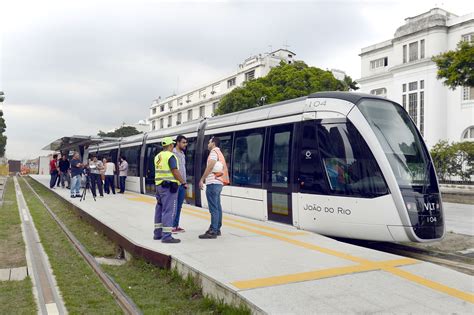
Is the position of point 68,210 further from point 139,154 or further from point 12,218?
point 139,154

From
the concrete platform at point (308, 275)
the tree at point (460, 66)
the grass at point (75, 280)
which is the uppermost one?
the tree at point (460, 66)

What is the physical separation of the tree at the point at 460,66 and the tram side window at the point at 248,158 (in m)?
11.5

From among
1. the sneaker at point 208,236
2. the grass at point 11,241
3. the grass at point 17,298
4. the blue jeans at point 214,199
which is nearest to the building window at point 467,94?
the blue jeans at point 214,199

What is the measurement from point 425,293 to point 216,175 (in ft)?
12.6

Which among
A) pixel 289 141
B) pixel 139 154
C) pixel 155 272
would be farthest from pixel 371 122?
pixel 139 154

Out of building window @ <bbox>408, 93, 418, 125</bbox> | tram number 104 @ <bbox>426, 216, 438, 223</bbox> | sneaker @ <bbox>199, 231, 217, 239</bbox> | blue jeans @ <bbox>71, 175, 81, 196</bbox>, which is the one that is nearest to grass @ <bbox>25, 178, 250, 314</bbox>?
sneaker @ <bbox>199, 231, 217, 239</bbox>

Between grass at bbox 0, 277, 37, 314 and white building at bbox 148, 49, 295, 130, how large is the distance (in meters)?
40.5

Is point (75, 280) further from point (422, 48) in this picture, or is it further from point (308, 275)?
point (422, 48)

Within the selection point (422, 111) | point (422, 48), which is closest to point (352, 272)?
point (422, 111)

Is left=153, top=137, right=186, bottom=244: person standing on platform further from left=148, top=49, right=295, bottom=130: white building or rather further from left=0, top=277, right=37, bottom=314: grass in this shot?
left=148, top=49, right=295, bottom=130: white building

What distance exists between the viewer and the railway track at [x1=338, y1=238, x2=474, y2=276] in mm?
6255

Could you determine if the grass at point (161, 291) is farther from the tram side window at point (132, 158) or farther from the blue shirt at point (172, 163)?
the tram side window at point (132, 158)

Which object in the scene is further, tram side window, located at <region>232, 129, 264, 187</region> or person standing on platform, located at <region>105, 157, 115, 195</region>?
person standing on platform, located at <region>105, 157, 115, 195</region>

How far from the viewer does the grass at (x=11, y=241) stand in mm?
6628
